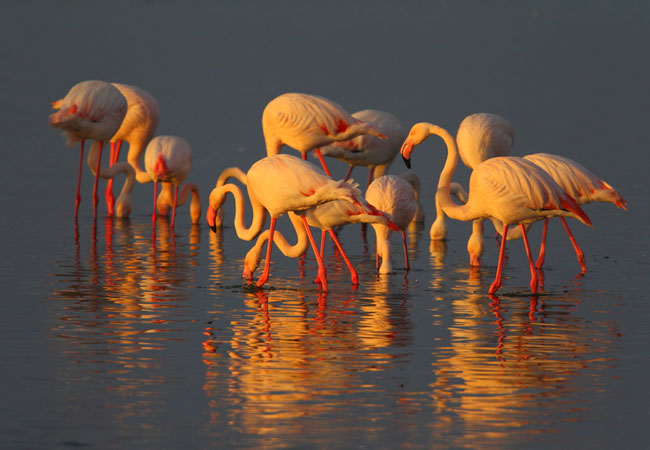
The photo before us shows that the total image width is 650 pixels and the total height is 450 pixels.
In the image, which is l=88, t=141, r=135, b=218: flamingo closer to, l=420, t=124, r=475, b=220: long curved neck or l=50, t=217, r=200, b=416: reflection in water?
l=50, t=217, r=200, b=416: reflection in water

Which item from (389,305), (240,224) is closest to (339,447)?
(389,305)

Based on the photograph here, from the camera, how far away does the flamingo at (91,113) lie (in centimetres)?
1436

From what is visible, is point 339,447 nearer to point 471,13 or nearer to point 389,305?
point 389,305

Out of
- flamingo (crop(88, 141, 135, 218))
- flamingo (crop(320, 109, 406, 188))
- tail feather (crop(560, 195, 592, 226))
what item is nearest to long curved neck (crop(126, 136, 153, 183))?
flamingo (crop(88, 141, 135, 218))

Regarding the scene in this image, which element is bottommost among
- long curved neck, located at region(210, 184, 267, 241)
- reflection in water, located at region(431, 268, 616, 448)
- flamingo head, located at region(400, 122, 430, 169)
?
reflection in water, located at region(431, 268, 616, 448)

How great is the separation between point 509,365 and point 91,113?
7.86 metres

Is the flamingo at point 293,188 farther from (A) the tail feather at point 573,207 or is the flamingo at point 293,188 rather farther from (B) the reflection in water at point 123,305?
(A) the tail feather at point 573,207

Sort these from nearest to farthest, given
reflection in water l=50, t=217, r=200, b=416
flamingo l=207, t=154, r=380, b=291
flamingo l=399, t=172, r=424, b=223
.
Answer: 1. reflection in water l=50, t=217, r=200, b=416
2. flamingo l=207, t=154, r=380, b=291
3. flamingo l=399, t=172, r=424, b=223

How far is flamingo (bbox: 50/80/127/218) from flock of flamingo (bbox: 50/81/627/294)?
0.01 metres

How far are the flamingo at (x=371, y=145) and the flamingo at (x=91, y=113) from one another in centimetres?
233

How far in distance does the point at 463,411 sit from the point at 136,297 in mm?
3730

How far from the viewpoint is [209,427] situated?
6.48 m

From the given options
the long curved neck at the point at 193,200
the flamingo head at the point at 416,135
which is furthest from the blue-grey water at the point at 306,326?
the flamingo head at the point at 416,135

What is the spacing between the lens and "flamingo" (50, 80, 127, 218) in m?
14.4
